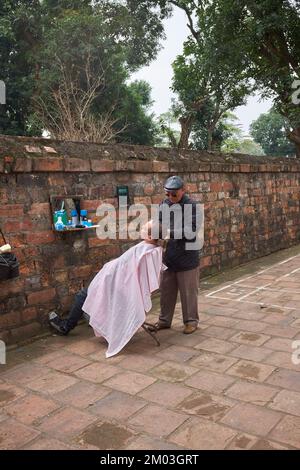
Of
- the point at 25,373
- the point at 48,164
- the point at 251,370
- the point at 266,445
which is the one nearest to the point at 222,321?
the point at 251,370

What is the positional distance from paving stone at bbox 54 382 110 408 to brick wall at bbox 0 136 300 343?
119 centimetres

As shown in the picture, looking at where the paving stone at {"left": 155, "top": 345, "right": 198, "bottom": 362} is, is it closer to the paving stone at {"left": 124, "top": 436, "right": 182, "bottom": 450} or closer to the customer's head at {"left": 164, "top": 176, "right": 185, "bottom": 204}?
the paving stone at {"left": 124, "top": 436, "right": 182, "bottom": 450}

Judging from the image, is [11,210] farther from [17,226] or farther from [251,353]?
[251,353]

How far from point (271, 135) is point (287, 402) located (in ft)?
110

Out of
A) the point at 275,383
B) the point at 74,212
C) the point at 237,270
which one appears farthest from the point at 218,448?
the point at 237,270

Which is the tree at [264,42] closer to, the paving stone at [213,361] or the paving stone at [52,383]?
the paving stone at [213,361]

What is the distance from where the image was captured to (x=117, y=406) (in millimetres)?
2934

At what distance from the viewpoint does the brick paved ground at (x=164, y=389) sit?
255 centimetres

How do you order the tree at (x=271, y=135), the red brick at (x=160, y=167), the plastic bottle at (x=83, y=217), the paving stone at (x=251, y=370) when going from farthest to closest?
1. the tree at (x=271, y=135)
2. the red brick at (x=160, y=167)
3. the plastic bottle at (x=83, y=217)
4. the paving stone at (x=251, y=370)

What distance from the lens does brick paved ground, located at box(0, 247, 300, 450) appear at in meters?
2.55

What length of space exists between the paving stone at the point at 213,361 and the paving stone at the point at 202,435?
33.8 inches

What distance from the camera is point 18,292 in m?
4.18

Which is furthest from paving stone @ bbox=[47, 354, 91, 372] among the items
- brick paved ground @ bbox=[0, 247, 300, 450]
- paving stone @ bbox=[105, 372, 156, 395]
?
paving stone @ bbox=[105, 372, 156, 395]

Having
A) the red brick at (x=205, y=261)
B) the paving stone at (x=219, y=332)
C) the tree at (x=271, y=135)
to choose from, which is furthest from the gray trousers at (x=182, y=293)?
the tree at (x=271, y=135)
